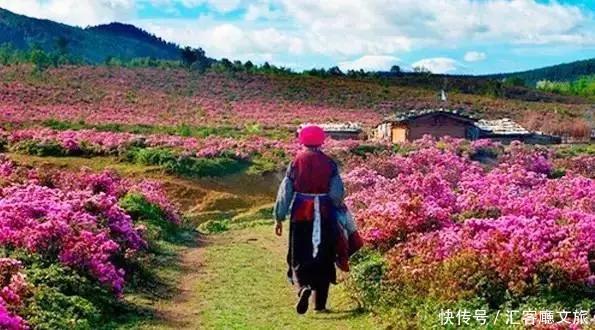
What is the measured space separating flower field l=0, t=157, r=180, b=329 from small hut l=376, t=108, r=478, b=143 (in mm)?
29982

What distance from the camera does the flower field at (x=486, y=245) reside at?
9000 millimetres

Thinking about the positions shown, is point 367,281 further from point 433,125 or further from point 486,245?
point 433,125

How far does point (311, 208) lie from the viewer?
1030 centimetres

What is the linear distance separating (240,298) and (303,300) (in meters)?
1.85

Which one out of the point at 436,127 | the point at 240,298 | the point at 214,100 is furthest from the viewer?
the point at 214,100

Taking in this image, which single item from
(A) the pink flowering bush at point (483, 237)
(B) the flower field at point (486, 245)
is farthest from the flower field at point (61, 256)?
(A) the pink flowering bush at point (483, 237)

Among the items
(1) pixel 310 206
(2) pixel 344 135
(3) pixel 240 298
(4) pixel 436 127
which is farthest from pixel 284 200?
(2) pixel 344 135

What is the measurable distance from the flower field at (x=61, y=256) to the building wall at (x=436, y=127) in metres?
30.1

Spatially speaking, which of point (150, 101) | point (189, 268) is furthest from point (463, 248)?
point (150, 101)

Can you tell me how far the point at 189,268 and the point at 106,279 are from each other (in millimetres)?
4141

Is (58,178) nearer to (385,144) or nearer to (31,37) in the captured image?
(385,144)

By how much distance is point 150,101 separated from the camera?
6781 cm

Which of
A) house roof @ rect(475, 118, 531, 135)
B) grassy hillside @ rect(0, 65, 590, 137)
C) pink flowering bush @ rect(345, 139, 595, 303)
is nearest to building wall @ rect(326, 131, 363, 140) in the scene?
house roof @ rect(475, 118, 531, 135)

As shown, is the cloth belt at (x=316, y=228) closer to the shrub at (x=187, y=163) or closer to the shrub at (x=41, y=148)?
the shrub at (x=187, y=163)
